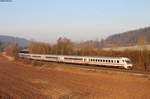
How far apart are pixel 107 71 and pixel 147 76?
7161 mm

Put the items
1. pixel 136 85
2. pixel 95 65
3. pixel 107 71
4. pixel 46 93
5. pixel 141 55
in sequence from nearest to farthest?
pixel 46 93, pixel 136 85, pixel 107 71, pixel 95 65, pixel 141 55

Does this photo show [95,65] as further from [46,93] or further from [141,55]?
[46,93]

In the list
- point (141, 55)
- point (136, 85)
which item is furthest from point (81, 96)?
point (141, 55)

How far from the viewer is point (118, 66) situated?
107 ft

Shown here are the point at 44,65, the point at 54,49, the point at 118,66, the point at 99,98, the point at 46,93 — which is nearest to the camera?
the point at 99,98

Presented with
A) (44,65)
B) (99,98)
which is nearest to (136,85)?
(99,98)

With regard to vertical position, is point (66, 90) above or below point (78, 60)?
below

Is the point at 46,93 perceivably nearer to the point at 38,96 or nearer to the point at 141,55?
the point at 38,96

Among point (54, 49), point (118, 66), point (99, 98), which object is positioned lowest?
point (99, 98)

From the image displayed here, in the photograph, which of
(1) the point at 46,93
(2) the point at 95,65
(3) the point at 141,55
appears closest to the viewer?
(1) the point at 46,93

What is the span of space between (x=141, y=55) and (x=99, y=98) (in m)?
28.9

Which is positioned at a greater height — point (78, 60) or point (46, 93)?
point (78, 60)

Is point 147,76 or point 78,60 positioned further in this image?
point 78,60

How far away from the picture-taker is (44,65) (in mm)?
45469
